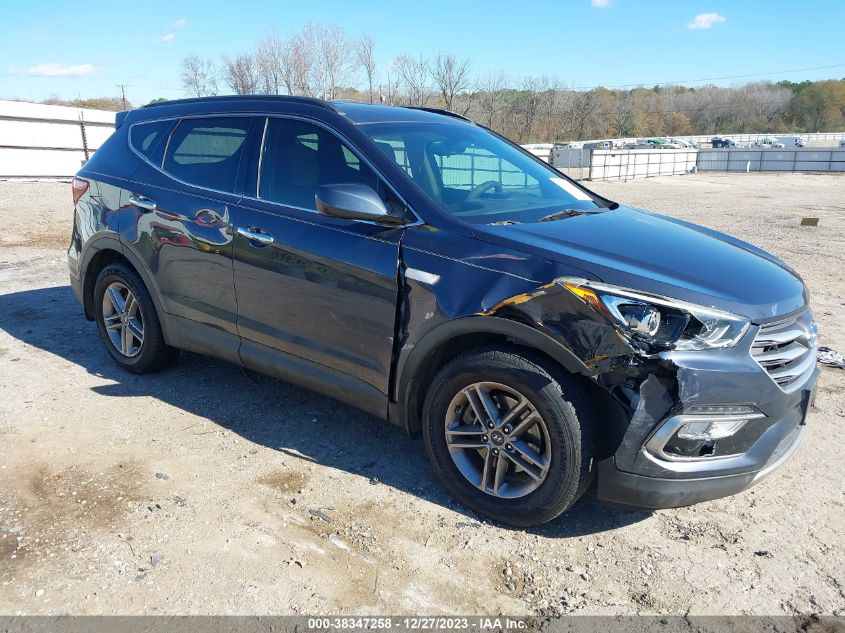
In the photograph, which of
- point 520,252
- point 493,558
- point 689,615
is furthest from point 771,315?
point 493,558

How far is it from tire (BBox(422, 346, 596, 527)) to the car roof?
1.62m

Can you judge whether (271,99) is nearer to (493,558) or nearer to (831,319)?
(493,558)

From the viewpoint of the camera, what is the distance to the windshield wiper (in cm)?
349

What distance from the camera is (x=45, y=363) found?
523 centimetres

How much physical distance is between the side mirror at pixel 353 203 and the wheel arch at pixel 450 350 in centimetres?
63

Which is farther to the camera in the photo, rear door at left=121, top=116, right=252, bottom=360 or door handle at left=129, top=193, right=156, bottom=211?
door handle at left=129, top=193, right=156, bottom=211

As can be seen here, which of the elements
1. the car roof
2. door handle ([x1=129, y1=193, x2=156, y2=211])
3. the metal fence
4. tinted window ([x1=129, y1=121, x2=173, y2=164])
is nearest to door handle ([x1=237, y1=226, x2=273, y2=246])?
the car roof

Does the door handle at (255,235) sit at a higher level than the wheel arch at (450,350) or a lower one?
higher

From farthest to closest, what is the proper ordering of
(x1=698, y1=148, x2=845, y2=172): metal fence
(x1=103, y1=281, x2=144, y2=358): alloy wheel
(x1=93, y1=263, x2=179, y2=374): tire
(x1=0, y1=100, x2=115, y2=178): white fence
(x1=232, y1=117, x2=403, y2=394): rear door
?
(x1=698, y1=148, x2=845, y2=172): metal fence < (x1=0, y1=100, x2=115, y2=178): white fence < (x1=103, y1=281, x2=144, y2=358): alloy wheel < (x1=93, y1=263, x2=179, y2=374): tire < (x1=232, y1=117, x2=403, y2=394): rear door

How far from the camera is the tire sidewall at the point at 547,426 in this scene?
2834mm

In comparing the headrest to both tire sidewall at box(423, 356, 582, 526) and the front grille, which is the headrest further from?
the front grille

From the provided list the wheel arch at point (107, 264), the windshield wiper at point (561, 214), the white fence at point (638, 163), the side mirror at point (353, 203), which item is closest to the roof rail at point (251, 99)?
the side mirror at point (353, 203)

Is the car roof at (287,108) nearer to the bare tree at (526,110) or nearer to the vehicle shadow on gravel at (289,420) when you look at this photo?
the vehicle shadow on gravel at (289,420)

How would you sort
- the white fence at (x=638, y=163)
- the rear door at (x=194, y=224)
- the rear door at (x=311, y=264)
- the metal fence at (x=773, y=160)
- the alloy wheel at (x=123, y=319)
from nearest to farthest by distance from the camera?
the rear door at (x=311, y=264) < the rear door at (x=194, y=224) < the alloy wheel at (x=123, y=319) < the white fence at (x=638, y=163) < the metal fence at (x=773, y=160)
